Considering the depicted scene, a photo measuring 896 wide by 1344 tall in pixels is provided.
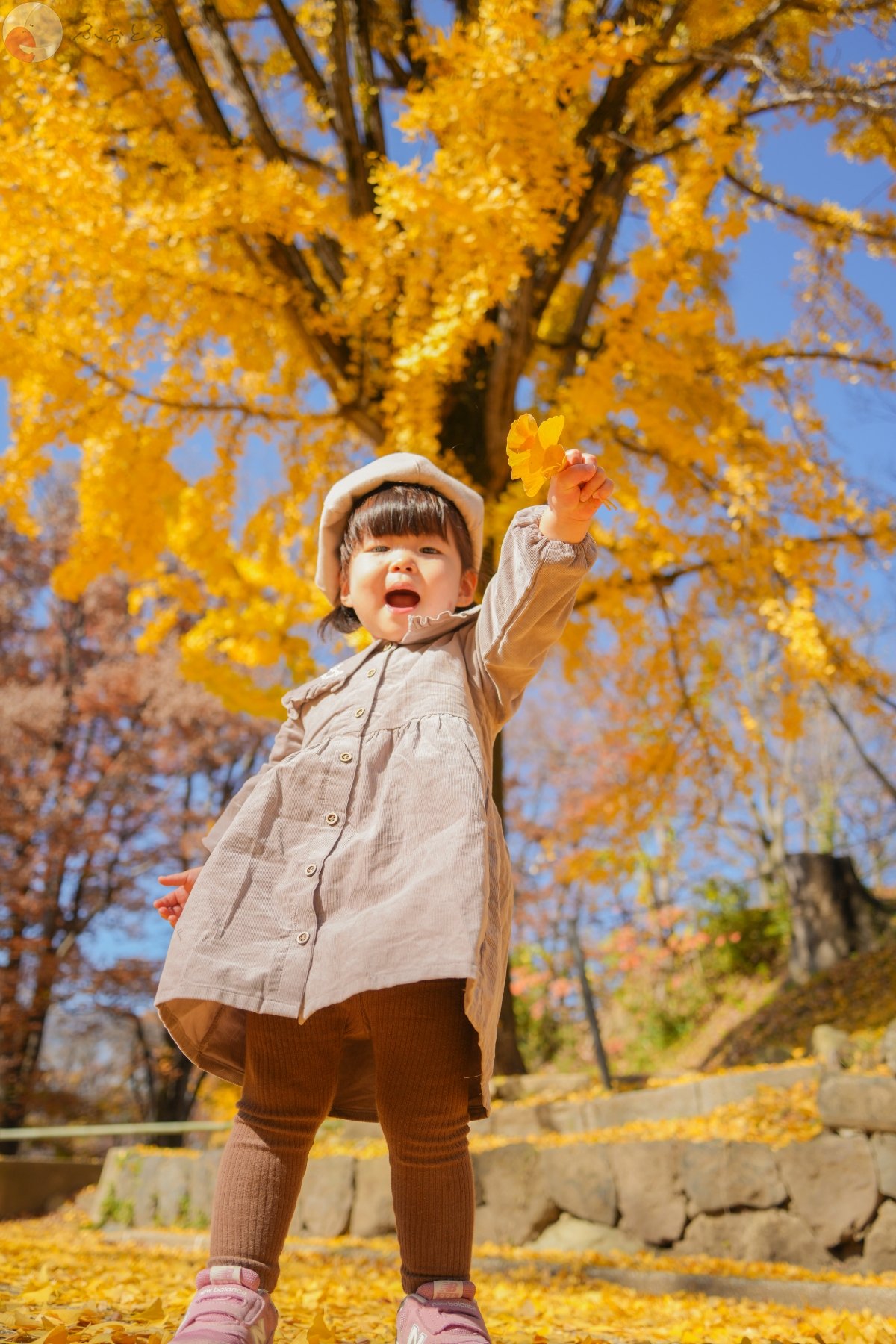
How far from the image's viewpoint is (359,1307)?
2303 millimetres

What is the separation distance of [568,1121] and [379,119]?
624cm

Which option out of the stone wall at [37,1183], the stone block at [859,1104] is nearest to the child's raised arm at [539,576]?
the stone block at [859,1104]

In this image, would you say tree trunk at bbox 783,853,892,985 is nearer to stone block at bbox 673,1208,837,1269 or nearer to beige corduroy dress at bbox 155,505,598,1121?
stone block at bbox 673,1208,837,1269

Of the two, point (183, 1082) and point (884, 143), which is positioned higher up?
point (884, 143)

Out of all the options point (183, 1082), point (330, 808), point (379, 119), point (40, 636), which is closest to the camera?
point (330, 808)

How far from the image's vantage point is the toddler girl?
1.36m

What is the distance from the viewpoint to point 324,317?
5.53 meters

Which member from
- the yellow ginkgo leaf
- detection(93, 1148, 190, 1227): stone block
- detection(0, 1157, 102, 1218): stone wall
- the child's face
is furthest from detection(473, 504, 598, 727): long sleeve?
detection(0, 1157, 102, 1218): stone wall

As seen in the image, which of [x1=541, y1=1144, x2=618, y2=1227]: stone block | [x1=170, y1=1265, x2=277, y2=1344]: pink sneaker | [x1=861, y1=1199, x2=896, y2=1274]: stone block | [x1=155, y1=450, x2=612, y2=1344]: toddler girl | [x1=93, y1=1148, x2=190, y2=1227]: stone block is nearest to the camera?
[x1=170, y1=1265, x2=277, y2=1344]: pink sneaker

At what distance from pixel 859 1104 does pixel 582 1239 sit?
1371 millimetres

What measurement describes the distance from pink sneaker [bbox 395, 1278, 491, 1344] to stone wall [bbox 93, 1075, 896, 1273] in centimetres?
290

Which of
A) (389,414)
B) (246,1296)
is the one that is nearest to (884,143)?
(389,414)

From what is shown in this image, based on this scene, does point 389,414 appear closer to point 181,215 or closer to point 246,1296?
point 181,215

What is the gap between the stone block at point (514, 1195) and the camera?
166 inches
